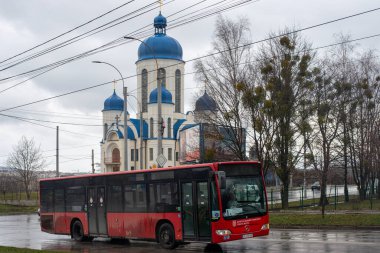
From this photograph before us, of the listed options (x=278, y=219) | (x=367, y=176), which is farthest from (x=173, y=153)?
(x=278, y=219)

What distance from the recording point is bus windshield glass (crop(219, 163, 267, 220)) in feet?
54.0

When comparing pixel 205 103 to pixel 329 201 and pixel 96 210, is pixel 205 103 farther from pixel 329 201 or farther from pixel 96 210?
pixel 96 210

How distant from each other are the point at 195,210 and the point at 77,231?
318 inches

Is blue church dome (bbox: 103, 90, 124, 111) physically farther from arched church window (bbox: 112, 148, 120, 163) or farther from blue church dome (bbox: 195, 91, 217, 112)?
blue church dome (bbox: 195, 91, 217, 112)

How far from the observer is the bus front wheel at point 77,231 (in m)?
23.0

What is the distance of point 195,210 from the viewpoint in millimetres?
17188

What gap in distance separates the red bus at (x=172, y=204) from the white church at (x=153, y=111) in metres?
49.7

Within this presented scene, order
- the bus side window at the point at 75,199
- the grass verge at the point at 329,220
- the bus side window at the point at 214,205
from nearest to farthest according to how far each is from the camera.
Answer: the bus side window at the point at 214,205, the bus side window at the point at 75,199, the grass verge at the point at 329,220

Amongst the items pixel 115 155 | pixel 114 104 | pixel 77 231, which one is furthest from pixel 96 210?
pixel 114 104

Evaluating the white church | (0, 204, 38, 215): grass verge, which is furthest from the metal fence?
(0, 204, 38, 215): grass verge

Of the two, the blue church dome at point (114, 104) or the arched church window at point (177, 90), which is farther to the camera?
the blue church dome at point (114, 104)

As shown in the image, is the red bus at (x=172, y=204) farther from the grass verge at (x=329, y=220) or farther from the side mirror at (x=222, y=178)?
the grass verge at (x=329, y=220)

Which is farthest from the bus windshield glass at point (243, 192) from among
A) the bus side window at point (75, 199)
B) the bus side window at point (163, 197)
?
the bus side window at point (75, 199)

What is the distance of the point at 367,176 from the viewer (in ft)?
149
